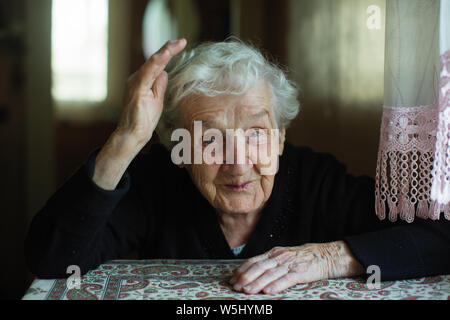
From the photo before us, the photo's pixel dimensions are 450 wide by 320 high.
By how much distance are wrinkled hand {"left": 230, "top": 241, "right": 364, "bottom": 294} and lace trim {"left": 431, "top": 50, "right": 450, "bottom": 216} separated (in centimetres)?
29

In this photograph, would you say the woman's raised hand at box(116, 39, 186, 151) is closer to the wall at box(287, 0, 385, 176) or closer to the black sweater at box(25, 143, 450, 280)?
the black sweater at box(25, 143, 450, 280)

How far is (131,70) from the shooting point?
191 inches

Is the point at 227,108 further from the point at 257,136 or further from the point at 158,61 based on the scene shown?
the point at 158,61

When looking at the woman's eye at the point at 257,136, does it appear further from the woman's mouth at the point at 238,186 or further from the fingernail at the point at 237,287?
the fingernail at the point at 237,287

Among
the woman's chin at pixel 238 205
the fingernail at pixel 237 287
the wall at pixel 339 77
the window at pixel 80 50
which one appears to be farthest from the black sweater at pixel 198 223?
the window at pixel 80 50

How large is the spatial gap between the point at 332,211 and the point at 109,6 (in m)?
3.84

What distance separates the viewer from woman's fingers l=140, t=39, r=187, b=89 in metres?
1.36

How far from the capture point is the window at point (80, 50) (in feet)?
15.8

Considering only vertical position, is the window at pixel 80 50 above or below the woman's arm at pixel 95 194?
above

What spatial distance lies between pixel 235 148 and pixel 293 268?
1.34 feet

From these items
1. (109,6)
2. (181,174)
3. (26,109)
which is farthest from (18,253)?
(181,174)

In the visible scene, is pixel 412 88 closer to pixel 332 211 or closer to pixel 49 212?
pixel 332 211

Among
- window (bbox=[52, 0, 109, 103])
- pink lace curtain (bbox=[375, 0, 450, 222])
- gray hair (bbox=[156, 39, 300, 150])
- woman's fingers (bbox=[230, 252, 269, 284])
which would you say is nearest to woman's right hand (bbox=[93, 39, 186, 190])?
gray hair (bbox=[156, 39, 300, 150])

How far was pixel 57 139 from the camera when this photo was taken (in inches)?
191
